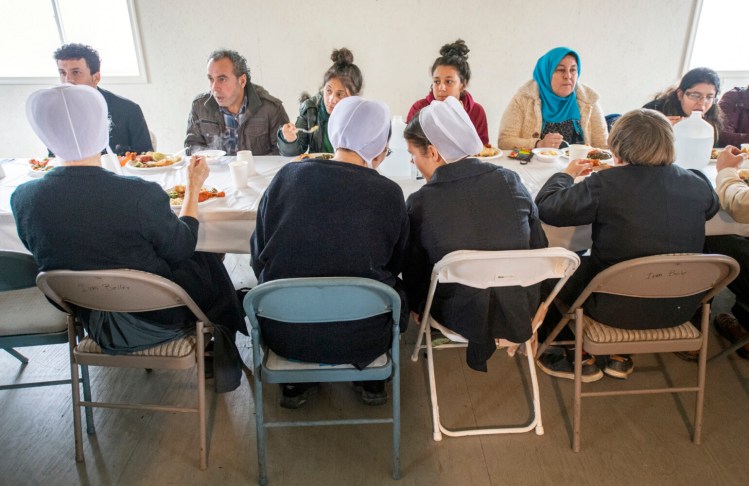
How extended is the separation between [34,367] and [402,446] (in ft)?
5.59

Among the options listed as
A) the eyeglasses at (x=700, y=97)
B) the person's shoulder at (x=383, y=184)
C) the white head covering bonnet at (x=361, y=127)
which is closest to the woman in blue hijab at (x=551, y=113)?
the eyeglasses at (x=700, y=97)

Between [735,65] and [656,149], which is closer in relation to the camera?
[656,149]

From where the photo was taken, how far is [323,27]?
13.8 ft

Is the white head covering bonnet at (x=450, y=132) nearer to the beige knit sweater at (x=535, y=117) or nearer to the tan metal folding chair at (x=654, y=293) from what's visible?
the tan metal folding chair at (x=654, y=293)

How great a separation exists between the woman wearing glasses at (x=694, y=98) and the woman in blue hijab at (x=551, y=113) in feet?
1.20

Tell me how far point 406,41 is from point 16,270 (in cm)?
361

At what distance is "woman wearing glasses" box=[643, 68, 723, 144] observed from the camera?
2.68 meters

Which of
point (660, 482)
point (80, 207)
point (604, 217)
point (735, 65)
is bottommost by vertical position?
point (660, 482)

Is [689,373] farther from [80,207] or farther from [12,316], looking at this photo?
[12,316]

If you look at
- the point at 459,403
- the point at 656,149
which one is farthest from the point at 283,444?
the point at 656,149

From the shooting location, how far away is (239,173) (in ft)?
6.64

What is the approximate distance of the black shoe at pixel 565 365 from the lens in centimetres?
204

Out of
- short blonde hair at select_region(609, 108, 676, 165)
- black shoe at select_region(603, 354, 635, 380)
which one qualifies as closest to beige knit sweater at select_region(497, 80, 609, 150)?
short blonde hair at select_region(609, 108, 676, 165)

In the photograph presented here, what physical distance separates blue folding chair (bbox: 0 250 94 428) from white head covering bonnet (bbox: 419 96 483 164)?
1.37 m
